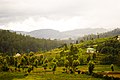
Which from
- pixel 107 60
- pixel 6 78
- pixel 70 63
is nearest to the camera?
pixel 6 78

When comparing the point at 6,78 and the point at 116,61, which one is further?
the point at 116,61

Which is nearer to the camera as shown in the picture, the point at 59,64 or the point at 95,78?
the point at 95,78

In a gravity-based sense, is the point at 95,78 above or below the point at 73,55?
below

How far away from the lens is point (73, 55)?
184625 mm

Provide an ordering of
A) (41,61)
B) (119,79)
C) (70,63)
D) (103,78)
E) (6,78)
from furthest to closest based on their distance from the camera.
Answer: (41,61) < (70,63) < (6,78) < (103,78) < (119,79)

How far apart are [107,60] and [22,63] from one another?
68.1 metres

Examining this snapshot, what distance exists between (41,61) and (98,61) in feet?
167

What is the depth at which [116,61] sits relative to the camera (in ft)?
546

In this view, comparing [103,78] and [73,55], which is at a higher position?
[73,55]

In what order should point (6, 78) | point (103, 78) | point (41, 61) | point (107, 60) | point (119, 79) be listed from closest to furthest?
point (119, 79) < point (103, 78) < point (6, 78) < point (107, 60) < point (41, 61)

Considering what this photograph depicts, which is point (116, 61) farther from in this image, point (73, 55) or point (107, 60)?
point (73, 55)

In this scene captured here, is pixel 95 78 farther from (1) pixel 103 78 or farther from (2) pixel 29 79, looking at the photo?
(2) pixel 29 79

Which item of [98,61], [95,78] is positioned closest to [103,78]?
[95,78]

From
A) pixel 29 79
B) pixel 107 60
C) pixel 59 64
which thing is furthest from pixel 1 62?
pixel 107 60
